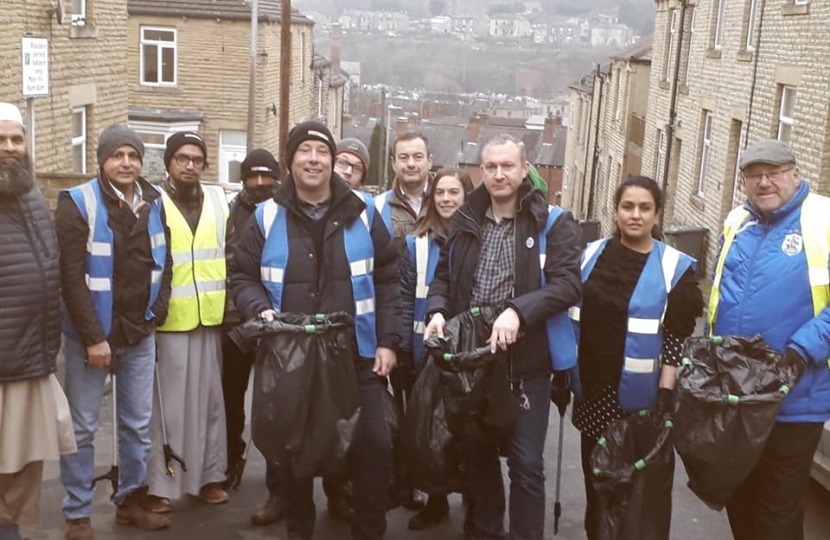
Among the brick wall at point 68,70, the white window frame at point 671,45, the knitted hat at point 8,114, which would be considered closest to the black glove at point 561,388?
the knitted hat at point 8,114

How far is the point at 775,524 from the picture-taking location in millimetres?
4340

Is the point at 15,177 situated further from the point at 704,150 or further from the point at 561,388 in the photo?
the point at 704,150

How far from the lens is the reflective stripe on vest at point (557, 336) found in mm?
4637

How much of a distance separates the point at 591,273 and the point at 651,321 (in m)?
0.39

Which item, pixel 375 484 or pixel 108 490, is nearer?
pixel 375 484

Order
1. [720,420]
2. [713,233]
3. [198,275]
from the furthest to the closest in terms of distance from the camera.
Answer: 1. [713,233]
2. [198,275]
3. [720,420]

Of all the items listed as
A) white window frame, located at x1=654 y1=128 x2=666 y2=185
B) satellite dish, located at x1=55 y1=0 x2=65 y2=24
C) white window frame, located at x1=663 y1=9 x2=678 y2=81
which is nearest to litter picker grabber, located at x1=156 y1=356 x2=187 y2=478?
satellite dish, located at x1=55 y1=0 x2=65 y2=24

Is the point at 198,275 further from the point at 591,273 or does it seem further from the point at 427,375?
the point at 591,273

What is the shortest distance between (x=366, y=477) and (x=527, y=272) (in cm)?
129

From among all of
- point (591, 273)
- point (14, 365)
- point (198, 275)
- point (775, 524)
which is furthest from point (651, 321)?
point (14, 365)

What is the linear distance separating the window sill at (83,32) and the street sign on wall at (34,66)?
4884 mm

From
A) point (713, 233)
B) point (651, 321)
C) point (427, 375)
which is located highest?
point (651, 321)

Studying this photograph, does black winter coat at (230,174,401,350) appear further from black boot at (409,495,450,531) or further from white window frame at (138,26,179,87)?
white window frame at (138,26,179,87)

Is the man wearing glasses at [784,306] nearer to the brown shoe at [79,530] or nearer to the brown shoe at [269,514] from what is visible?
the brown shoe at [269,514]
